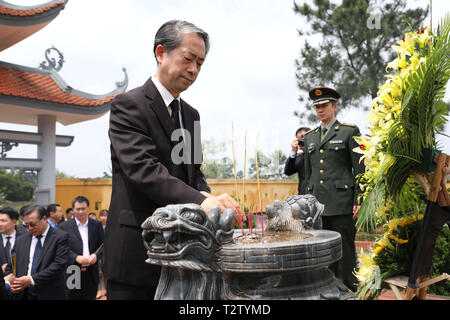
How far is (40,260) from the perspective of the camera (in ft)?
12.8

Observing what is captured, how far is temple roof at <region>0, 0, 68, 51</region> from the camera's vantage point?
841 centimetres

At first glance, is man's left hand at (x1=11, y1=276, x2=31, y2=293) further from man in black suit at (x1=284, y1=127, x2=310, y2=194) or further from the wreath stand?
the wreath stand

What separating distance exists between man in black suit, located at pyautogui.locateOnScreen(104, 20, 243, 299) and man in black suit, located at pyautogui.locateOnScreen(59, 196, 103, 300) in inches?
122

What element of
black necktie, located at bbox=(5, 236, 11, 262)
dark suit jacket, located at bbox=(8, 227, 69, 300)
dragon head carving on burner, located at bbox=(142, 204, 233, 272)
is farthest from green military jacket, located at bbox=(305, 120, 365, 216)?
black necktie, located at bbox=(5, 236, 11, 262)

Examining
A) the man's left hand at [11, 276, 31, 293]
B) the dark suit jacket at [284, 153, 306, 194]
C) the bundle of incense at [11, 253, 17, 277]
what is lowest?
the man's left hand at [11, 276, 31, 293]

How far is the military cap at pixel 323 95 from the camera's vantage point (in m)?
Answer: 3.36

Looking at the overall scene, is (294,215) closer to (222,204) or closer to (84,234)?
(222,204)

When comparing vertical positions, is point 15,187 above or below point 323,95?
below

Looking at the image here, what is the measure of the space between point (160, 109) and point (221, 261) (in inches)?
25.2

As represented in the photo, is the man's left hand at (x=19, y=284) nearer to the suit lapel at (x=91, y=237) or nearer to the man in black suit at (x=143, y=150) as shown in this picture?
the suit lapel at (x=91, y=237)

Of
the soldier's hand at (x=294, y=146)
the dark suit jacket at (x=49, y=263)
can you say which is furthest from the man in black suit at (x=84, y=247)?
the soldier's hand at (x=294, y=146)

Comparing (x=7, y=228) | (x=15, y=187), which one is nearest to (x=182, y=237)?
(x=7, y=228)

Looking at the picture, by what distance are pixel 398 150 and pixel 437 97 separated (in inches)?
12.1

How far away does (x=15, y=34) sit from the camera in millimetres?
9141
